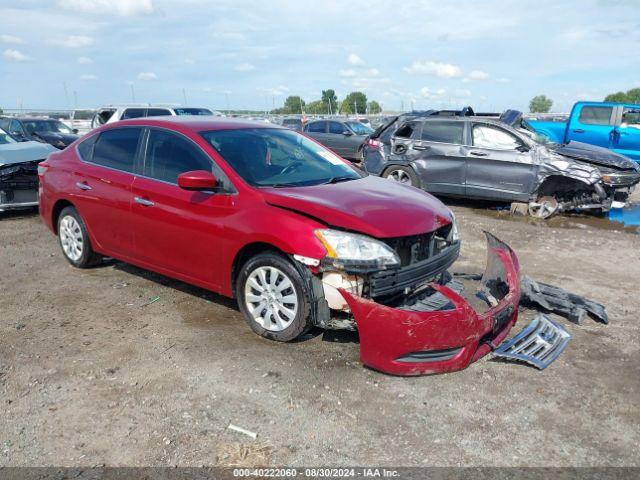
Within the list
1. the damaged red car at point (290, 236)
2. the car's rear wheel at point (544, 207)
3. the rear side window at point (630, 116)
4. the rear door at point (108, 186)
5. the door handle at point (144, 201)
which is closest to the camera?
the damaged red car at point (290, 236)

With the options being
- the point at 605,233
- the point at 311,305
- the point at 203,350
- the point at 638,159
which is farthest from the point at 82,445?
the point at 638,159

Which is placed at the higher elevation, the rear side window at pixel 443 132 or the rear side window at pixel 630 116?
the rear side window at pixel 630 116

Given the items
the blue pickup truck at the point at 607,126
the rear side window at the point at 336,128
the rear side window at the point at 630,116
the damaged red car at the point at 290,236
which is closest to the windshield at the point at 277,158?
the damaged red car at the point at 290,236

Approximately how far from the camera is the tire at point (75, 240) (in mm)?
5652

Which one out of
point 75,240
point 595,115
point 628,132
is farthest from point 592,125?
point 75,240

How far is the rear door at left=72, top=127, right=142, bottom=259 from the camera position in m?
5.00

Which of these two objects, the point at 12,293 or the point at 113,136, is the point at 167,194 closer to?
the point at 113,136

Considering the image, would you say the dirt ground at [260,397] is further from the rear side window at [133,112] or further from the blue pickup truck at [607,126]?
the blue pickup truck at [607,126]

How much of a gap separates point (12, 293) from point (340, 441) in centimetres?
400

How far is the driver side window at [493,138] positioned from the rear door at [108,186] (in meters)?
6.40

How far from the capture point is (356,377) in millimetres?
3635

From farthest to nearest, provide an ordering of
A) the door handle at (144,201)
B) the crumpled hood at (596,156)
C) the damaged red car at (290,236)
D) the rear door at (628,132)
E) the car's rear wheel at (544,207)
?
the rear door at (628,132)
the crumpled hood at (596,156)
the car's rear wheel at (544,207)
the door handle at (144,201)
the damaged red car at (290,236)

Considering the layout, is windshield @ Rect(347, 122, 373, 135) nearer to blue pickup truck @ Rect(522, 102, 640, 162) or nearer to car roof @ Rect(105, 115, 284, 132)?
blue pickup truck @ Rect(522, 102, 640, 162)

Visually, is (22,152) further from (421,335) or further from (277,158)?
(421,335)
